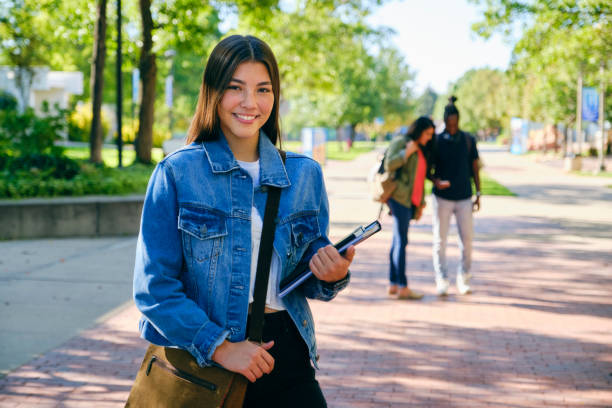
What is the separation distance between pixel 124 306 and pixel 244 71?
527 cm

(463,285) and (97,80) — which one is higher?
(97,80)

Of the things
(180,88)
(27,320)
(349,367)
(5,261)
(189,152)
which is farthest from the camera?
(180,88)

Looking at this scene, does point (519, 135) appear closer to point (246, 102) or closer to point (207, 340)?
point (246, 102)

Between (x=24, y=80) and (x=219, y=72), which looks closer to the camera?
(x=219, y=72)

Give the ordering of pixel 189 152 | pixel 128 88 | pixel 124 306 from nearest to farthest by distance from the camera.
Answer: pixel 189 152, pixel 124 306, pixel 128 88

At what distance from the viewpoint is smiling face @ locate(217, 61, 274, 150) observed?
205 centimetres

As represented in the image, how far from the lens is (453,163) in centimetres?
737

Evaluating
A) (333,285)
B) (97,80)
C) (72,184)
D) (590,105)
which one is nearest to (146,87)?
(97,80)

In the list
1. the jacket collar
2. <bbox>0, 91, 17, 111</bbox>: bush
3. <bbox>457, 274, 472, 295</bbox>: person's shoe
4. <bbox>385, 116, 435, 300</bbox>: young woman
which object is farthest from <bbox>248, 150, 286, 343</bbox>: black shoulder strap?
<bbox>0, 91, 17, 111</bbox>: bush

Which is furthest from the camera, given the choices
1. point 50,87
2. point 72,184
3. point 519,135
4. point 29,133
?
point 519,135

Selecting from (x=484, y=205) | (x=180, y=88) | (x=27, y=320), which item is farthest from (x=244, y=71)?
(x=180, y=88)

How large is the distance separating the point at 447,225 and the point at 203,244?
5.93 m

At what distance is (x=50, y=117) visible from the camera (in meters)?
13.4

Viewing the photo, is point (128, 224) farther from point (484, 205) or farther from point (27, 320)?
point (484, 205)
